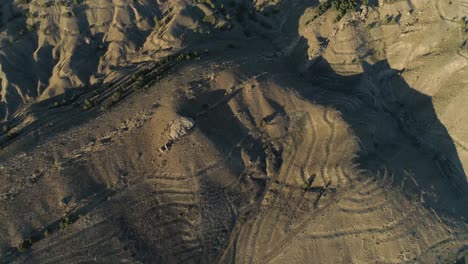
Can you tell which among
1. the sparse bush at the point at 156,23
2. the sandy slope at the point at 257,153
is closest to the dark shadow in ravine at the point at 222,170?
the sandy slope at the point at 257,153

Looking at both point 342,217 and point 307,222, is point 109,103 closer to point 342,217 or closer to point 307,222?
point 307,222

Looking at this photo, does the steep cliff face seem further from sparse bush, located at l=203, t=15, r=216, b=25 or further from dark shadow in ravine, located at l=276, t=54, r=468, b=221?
dark shadow in ravine, located at l=276, t=54, r=468, b=221

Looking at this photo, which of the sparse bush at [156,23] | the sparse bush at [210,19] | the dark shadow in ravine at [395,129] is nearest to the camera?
the dark shadow in ravine at [395,129]

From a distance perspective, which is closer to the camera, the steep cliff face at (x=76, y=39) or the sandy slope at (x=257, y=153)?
the sandy slope at (x=257, y=153)

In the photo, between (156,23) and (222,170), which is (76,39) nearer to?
(156,23)

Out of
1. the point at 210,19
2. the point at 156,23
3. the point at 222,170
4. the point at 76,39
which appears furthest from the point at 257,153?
the point at 76,39

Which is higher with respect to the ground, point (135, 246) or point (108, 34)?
point (108, 34)

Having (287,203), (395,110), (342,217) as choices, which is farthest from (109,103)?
(395,110)

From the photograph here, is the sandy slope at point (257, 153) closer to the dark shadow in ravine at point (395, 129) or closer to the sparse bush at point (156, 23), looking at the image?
the dark shadow in ravine at point (395, 129)
